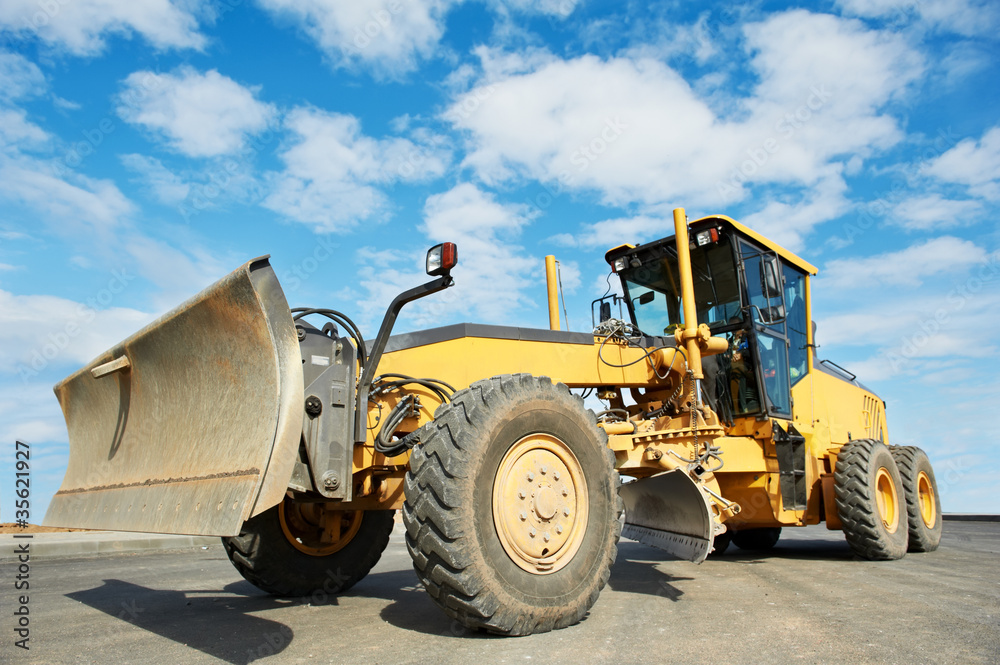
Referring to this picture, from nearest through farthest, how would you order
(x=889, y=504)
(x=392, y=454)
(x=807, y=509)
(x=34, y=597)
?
(x=392, y=454)
(x=34, y=597)
(x=807, y=509)
(x=889, y=504)

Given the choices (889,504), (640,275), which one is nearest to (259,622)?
(640,275)

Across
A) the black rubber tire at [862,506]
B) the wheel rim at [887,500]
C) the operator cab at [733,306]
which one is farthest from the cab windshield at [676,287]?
the wheel rim at [887,500]

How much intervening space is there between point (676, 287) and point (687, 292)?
1519mm

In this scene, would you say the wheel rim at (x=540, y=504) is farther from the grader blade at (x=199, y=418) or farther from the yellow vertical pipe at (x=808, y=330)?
the yellow vertical pipe at (x=808, y=330)

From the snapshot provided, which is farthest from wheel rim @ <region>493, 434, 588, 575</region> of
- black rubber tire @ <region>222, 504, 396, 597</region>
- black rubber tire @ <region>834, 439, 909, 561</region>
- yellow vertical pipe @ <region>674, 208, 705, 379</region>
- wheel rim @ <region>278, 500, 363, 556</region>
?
black rubber tire @ <region>834, 439, 909, 561</region>

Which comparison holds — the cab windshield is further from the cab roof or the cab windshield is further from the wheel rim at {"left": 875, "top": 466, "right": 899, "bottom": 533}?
the wheel rim at {"left": 875, "top": 466, "right": 899, "bottom": 533}

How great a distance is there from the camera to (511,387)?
12.2 ft

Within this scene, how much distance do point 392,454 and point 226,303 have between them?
1328mm

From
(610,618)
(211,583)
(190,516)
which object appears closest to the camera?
(190,516)

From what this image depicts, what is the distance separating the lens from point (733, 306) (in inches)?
276

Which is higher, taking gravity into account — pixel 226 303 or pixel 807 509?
pixel 226 303

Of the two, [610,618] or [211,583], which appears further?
[211,583]

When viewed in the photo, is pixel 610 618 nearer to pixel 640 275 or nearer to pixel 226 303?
pixel 226 303

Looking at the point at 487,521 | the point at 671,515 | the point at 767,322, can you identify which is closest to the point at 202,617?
the point at 487,521
